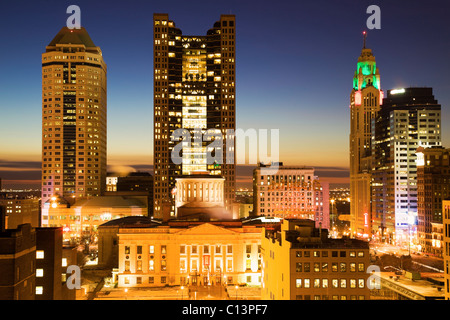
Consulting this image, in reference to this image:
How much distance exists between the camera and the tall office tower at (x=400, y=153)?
159875mm

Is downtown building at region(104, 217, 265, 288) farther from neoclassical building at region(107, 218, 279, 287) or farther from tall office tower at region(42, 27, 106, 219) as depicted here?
tall office tower at region(42, 27, 106, 219)

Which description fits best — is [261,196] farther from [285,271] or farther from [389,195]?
[285,271]

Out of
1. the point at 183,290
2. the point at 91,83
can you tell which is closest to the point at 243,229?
the point at 183,290

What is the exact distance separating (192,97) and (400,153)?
253ft

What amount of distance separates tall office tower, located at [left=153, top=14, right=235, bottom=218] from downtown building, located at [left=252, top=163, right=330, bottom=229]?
24.9 metres

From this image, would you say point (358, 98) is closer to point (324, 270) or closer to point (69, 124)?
point (69, 124)

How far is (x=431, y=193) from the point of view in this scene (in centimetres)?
13712

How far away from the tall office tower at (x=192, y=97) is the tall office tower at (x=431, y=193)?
2447 inches

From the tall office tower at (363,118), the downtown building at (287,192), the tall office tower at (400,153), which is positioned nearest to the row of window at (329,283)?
the tall office tower at (400,153)

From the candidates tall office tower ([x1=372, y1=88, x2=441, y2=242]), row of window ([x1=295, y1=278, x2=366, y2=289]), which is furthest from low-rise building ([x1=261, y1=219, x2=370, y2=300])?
tall office tower ([x1=372, y1=88, x2=441, y2=242])

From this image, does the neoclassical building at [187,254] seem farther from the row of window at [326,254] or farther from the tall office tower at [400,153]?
the tall office tower at [400,153]

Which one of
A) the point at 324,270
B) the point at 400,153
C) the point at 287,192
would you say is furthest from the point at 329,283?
the point at 287,192

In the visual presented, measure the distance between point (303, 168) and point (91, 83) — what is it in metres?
95.6
